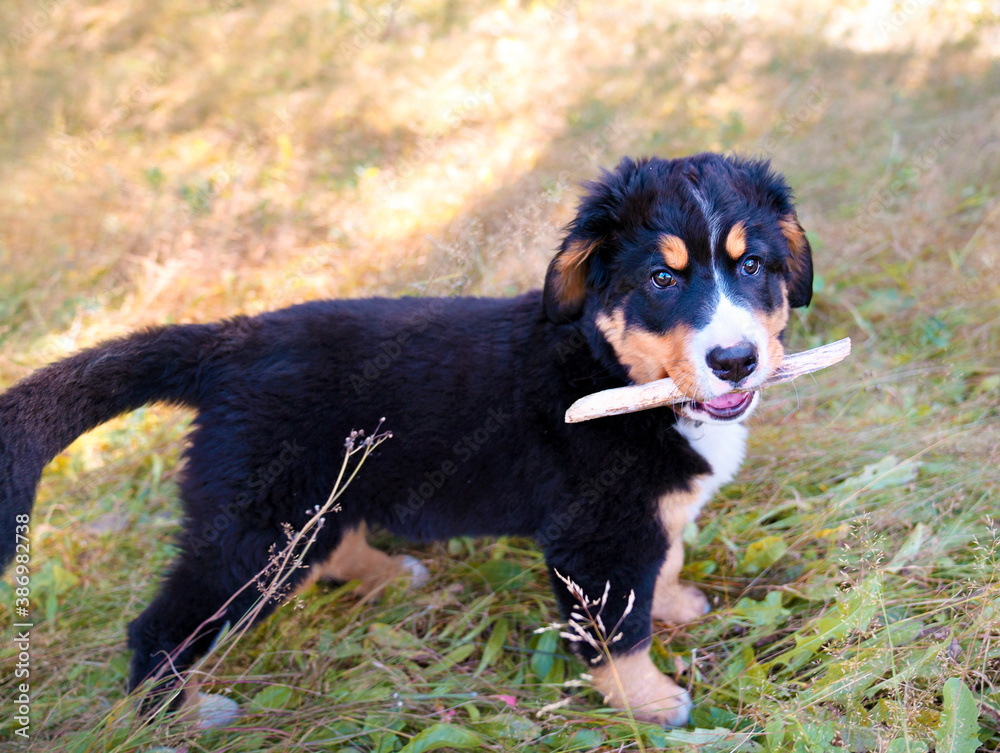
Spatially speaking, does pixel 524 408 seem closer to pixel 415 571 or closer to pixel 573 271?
pixel 573 271

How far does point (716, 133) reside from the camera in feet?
20.5

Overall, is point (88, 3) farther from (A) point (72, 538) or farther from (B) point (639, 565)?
(B) point (639, 565)

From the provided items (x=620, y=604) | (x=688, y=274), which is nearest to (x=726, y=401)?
(x=688, y=274)

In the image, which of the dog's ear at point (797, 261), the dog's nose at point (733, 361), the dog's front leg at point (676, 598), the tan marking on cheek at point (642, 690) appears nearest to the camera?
the dog's nose at point (733, 361)

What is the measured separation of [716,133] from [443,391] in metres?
4.84

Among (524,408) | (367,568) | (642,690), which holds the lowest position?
(642,690)

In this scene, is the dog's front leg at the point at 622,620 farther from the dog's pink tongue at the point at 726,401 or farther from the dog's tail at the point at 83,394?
the dog's tail at the point at 83,394

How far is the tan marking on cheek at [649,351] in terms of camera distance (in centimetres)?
226

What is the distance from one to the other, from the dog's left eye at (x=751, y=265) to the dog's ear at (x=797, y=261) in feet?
0.71

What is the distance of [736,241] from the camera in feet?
7.65

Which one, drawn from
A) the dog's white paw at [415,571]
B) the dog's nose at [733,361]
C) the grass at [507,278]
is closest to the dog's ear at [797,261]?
the dog's nose at [733,361]

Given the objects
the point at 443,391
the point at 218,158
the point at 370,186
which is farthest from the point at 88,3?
the point at 443,391

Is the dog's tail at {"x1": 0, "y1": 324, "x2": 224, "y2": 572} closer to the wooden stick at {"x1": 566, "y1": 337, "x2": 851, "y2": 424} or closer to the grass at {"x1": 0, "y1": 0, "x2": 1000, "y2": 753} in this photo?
the grass at {"x1": 0, "y1": 0, "x2": 1000, "y2": 753}

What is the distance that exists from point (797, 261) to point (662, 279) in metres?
0.66
